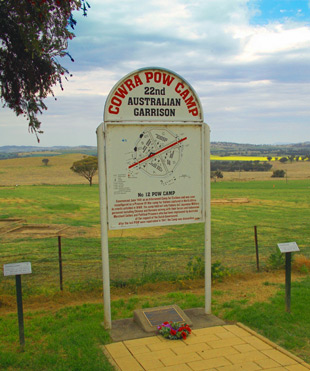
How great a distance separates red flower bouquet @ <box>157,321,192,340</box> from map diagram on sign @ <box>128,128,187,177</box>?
194 centimetres

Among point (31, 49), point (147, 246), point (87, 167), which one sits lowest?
point (147, 246)

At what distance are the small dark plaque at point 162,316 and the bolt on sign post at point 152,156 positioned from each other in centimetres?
53

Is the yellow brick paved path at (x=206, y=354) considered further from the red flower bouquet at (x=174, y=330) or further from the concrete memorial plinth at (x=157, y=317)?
the concrete memorial plinth at (x=157, y=317)

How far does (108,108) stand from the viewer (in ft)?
17.4

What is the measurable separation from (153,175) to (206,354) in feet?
7.61

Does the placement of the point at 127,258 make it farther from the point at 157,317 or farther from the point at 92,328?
the point at 92,328

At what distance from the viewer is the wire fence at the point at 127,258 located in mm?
7992

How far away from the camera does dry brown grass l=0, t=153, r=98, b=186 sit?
72.6 metres

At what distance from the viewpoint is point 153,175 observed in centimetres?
557

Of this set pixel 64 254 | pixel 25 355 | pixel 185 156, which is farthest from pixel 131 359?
pixel 64 254

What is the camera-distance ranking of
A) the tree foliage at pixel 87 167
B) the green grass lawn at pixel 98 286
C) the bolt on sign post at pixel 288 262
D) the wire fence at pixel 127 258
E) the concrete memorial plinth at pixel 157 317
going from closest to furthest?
the green grass lawn at pixel 98 286
the concrete memorial plinth at pixel 157 317
the bolt on sign post at pixel 288 262
the wire fence at pixel 127 258
the tree foliage at pixel 87 167

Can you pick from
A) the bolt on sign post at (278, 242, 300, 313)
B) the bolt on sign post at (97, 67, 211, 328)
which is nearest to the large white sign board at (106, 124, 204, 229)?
the bolt on sign post at (97, 67, 211, 328)

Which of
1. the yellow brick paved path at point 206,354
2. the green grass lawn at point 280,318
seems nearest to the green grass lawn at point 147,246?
the green grass lawn at point 280,318

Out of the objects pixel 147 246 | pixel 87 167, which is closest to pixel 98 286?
pixel 147 246
